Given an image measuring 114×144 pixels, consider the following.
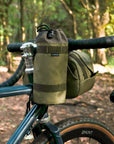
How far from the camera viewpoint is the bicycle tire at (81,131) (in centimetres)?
145

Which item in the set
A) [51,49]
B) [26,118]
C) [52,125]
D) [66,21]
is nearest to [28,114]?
[26,118]

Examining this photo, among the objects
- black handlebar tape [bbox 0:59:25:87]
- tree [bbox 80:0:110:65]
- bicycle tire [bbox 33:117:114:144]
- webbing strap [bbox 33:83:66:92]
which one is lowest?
bicycle tire [bbox 33:117:114:144]

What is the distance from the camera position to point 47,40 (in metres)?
1.26

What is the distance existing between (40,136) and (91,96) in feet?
17.3

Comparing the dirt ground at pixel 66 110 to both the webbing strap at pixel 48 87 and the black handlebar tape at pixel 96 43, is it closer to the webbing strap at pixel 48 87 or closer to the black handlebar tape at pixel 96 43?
the webbing strap at pixel 48 87

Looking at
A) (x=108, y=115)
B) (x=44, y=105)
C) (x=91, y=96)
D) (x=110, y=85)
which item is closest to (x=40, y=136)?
(x=44, y=105)

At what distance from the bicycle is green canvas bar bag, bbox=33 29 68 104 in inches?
2.6

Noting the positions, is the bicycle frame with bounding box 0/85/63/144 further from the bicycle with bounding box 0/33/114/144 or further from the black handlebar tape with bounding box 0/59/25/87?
the black handlebar tape with bounding box 0/59/25/87

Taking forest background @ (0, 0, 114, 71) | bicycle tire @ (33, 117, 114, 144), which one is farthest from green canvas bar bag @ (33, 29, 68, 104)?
forest background @ (0, 0, 114, 71)

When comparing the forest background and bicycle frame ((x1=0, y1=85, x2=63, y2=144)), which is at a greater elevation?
the forest background

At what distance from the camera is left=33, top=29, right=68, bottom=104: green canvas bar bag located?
1.26 m

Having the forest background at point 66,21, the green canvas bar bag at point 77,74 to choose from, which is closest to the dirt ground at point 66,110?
the forest background at point 66,21

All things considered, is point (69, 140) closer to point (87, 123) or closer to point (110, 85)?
point (87, 123)

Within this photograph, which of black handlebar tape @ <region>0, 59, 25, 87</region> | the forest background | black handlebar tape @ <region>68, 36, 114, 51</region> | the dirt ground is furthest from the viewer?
the forest background
